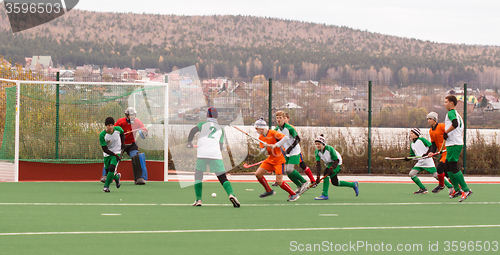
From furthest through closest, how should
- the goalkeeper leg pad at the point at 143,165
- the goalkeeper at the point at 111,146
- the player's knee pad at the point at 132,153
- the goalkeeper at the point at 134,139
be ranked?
the goalkeeper leg pad at the point at 143,165
the player's knee pad at the point at 132,153
the goalkeeper at the point at 134,139
the goalkeeper at the point at 111,146

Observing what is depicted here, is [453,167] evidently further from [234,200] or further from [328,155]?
[234,200]

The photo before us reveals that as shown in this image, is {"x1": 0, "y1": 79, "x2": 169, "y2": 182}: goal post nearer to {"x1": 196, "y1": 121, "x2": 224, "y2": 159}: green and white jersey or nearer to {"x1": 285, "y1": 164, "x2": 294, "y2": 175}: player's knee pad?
{"x1": 285, "y1": 164, "x2": 294, "y2": 175}: player's knee pad

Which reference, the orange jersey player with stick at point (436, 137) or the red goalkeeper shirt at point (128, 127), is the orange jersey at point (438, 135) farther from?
the red goalkeeper shirt at point (128, 127)

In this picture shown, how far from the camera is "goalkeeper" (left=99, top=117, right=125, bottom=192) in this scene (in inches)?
496

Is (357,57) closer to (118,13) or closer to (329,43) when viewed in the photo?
(329,43)

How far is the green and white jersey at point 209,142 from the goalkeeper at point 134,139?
4568 millimetres

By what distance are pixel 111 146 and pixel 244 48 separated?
109m

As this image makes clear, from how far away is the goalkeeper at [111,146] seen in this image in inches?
496

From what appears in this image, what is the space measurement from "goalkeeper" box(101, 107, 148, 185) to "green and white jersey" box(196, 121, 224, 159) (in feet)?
15.0

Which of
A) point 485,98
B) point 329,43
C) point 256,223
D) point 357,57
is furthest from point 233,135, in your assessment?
point 329,43

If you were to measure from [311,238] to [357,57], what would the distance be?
11334cm

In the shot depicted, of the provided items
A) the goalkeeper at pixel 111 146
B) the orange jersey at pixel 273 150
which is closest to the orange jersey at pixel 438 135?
the orange jersey at pixel 273 150

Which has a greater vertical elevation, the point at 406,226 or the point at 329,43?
the point at 329,43

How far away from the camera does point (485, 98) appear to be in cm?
1969
